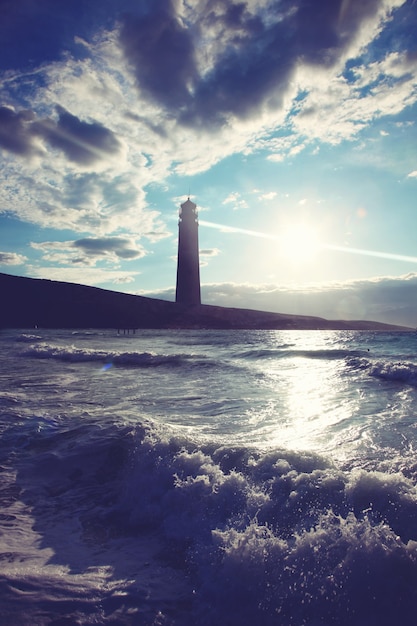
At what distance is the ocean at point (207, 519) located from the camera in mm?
2285

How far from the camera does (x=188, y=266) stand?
196ft

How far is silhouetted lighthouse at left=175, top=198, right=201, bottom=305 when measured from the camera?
59.7 metres

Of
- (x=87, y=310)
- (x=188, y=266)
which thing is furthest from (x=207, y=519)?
(x=188, y=266)

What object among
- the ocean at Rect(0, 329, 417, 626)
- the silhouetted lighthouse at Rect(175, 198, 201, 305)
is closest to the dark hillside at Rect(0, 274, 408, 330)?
the silhouetted lighthouse at Rect(175, 198, 201, 305)

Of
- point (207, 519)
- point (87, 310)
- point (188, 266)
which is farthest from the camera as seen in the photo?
point (188, 266)

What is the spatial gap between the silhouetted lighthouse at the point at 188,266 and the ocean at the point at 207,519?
174 feet

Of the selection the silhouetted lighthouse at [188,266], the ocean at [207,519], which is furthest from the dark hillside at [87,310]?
the ocean at [207,519]

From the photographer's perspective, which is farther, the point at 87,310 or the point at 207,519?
the point at 87,310

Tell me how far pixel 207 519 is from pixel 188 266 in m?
57.6

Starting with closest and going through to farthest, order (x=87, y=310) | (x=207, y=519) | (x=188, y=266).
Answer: (x=207, y=519) < (x=87, y=310) < (x=188, y=266)

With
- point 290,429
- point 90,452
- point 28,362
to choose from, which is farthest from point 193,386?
point 28,362

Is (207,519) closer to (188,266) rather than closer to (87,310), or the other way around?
(87,310)

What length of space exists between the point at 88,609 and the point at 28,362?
1424cm

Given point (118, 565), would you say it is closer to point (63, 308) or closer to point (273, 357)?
point (273, 357)
